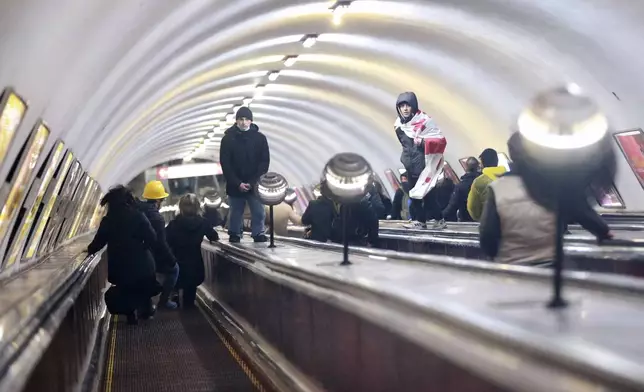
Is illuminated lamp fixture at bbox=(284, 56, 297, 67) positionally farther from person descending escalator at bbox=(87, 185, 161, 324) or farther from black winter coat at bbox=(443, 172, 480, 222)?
person descending escalator at bbox=(87, 185, 161, 324)

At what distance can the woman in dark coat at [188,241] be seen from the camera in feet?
40.0

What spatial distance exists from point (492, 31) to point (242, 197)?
7.52m

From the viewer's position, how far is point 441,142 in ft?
32.6

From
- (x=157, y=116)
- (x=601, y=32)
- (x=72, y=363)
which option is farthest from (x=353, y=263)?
(x=157, y=116)

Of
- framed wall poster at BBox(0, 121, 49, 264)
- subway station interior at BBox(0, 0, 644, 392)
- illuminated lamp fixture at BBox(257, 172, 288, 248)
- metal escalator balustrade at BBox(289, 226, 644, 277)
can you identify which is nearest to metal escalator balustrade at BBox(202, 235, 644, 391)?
subway station interior at BBox(0, 0, 644, 392)

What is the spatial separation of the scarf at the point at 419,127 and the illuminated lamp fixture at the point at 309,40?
8.41 metres

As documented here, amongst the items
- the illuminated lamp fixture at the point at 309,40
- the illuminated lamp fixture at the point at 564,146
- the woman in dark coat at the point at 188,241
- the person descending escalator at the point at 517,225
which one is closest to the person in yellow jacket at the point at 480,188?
the person descending escalator at the point at 517,225

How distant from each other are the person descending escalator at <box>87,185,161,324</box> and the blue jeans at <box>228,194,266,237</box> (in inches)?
44.8

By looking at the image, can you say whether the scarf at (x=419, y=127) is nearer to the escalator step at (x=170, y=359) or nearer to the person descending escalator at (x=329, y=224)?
the person descending escalator at (x=329, y=224)

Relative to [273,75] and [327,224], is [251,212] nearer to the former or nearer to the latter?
[327,224]

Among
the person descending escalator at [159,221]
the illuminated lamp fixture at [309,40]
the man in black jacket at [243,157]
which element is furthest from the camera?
the illuminated lamp fixture at [309,40]

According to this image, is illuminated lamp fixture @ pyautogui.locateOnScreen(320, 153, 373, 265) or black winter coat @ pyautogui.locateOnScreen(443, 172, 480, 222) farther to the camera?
black winter coat @ pyautogui.locateOnScreen(443, 172, 480, 222)

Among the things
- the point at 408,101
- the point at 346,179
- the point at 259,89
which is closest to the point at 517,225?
the point at 346,179

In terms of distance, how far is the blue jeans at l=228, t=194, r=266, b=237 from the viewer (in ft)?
33.9
